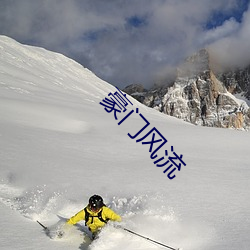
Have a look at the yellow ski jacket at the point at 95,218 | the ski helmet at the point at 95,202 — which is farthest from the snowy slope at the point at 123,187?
the ski helmet at the point at 95,202

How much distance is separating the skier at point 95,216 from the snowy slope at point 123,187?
216mm

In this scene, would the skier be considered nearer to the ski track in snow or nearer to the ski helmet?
the ski helmet

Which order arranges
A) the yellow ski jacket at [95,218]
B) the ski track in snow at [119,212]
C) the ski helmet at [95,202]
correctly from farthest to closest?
1. the yellow ski jacket at [95,218]
2. the ski helmet at [95,202]
3. the ski track in snow at [119,212]

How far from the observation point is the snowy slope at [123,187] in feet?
17.6

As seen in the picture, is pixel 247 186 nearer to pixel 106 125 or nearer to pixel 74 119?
pixel 106 125

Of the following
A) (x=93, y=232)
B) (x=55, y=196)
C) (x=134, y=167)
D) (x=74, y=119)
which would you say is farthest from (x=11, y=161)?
(x=74, y=119)

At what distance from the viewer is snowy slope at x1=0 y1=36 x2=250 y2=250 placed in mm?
5359

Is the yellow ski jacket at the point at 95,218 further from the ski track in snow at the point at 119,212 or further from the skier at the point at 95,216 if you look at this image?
the ski track in snow at the point at 119,212

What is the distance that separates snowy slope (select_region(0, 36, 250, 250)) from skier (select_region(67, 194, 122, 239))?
22 centimetres

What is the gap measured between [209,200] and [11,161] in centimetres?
585

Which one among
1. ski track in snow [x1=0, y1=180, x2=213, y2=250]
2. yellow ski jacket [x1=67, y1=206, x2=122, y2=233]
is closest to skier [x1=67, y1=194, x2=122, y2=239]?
yellow ski jacket [x1=67, y1=206, x2=122, y2=233]

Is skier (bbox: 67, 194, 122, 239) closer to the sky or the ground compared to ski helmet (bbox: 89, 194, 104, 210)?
closer to the ground

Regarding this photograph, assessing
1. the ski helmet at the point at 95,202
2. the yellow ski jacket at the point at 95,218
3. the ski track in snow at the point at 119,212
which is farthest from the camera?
the yellow ski jacket at the point at 95,218

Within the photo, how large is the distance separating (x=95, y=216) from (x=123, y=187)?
210 cm
